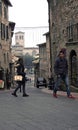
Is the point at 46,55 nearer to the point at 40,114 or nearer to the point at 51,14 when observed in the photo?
the point at 51,14

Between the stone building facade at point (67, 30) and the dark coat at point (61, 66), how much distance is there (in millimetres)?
13423

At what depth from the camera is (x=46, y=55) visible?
69.6m

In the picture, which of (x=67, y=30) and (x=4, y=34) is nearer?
(x=67, y=30)

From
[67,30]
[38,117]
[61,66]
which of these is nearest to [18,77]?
[61,66]

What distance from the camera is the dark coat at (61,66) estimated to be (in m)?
15.1

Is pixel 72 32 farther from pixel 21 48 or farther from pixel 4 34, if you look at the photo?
pixel 21 48

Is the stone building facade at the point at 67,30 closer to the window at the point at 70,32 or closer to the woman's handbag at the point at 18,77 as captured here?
the window at the point at 70,32

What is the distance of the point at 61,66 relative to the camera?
15125 millimetres

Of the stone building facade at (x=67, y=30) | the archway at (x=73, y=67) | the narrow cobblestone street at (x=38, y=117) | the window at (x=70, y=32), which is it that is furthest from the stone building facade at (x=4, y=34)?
the narrow cobblestone street at (x=38, y=117)

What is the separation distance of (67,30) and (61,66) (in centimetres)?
1572

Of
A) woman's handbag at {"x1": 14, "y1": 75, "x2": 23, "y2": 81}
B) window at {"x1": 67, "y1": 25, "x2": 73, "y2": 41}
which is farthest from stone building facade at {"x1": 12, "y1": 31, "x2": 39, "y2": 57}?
woman's handbag at {"x1": 14, "y1": 75, "x2": 23, "y2": 81}

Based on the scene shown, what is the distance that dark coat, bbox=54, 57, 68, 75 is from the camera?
15086mm

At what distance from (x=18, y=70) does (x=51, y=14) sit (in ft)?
66.1

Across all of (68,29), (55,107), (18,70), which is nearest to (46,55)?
(68,29)
